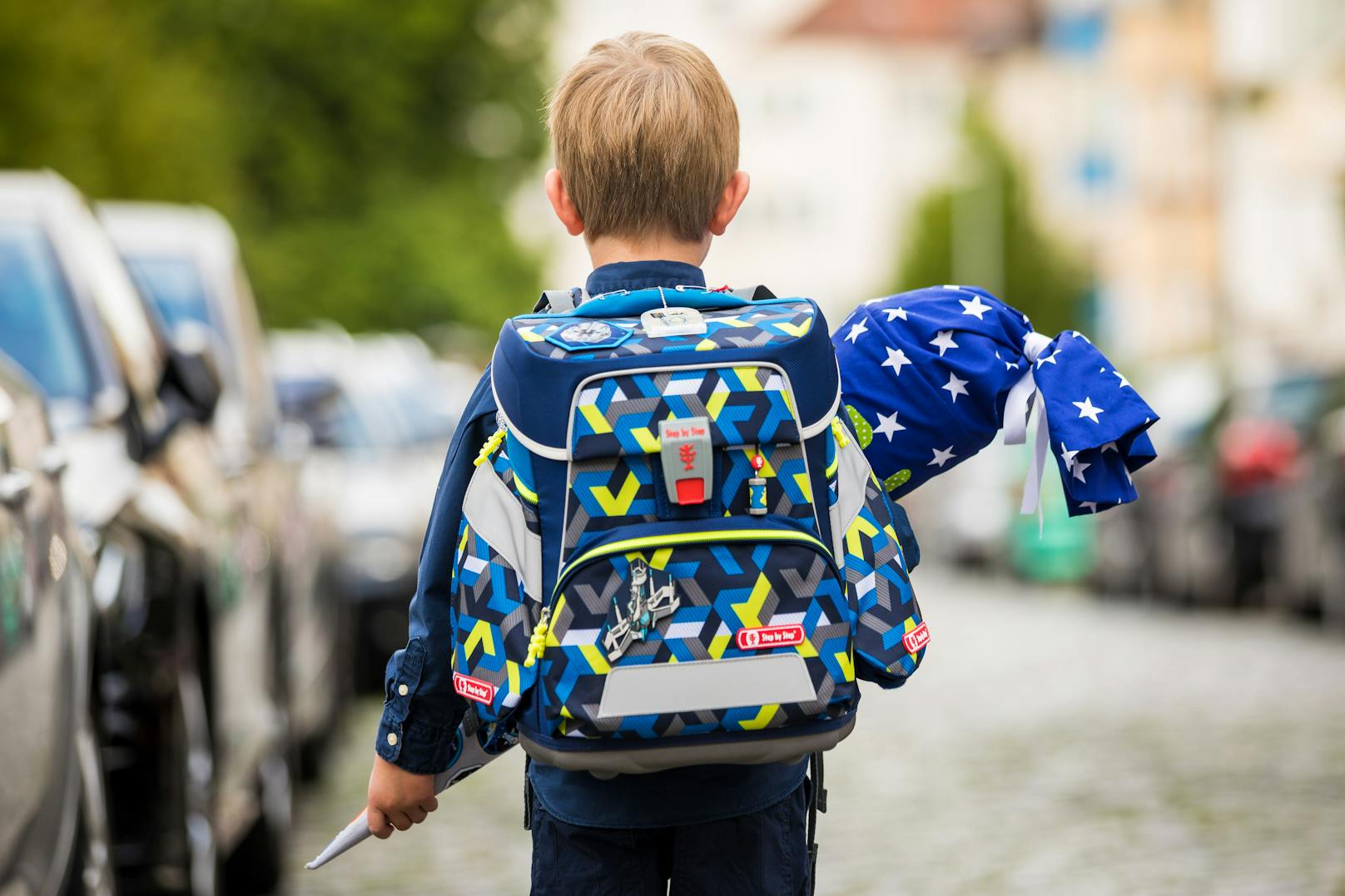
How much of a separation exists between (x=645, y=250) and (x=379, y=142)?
3883 cm

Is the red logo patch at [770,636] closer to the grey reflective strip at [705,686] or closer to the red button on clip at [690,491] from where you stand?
the grey reflective strip at [705,686]

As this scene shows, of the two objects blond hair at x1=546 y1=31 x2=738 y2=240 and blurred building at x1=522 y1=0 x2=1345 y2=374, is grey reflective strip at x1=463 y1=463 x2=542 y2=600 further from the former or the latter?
blurred building at x1=522 y1=0 x2=1345 y2=374

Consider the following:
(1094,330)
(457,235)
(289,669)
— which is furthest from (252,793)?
(1094,330)

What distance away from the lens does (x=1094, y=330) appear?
212 feet

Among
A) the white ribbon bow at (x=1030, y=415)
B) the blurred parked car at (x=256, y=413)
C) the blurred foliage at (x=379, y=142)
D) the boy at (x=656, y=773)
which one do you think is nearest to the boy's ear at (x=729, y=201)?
the boy at (x=656, y=773)

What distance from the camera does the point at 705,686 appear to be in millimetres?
2791

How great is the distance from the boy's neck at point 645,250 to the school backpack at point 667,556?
0.43 ft

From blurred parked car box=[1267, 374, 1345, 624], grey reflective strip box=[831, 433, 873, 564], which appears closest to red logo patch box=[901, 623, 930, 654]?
grey reflective strip box=[831, 433, 873, 564]

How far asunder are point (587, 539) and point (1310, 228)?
3775cm

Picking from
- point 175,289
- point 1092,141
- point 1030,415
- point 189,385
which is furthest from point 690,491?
point 1092,141

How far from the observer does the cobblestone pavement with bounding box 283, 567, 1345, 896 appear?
24.2ft

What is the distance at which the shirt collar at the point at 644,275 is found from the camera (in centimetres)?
305

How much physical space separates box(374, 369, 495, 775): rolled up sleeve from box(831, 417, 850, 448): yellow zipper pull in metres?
0.42

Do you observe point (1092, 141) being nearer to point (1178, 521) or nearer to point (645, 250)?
point (1178, 521)
